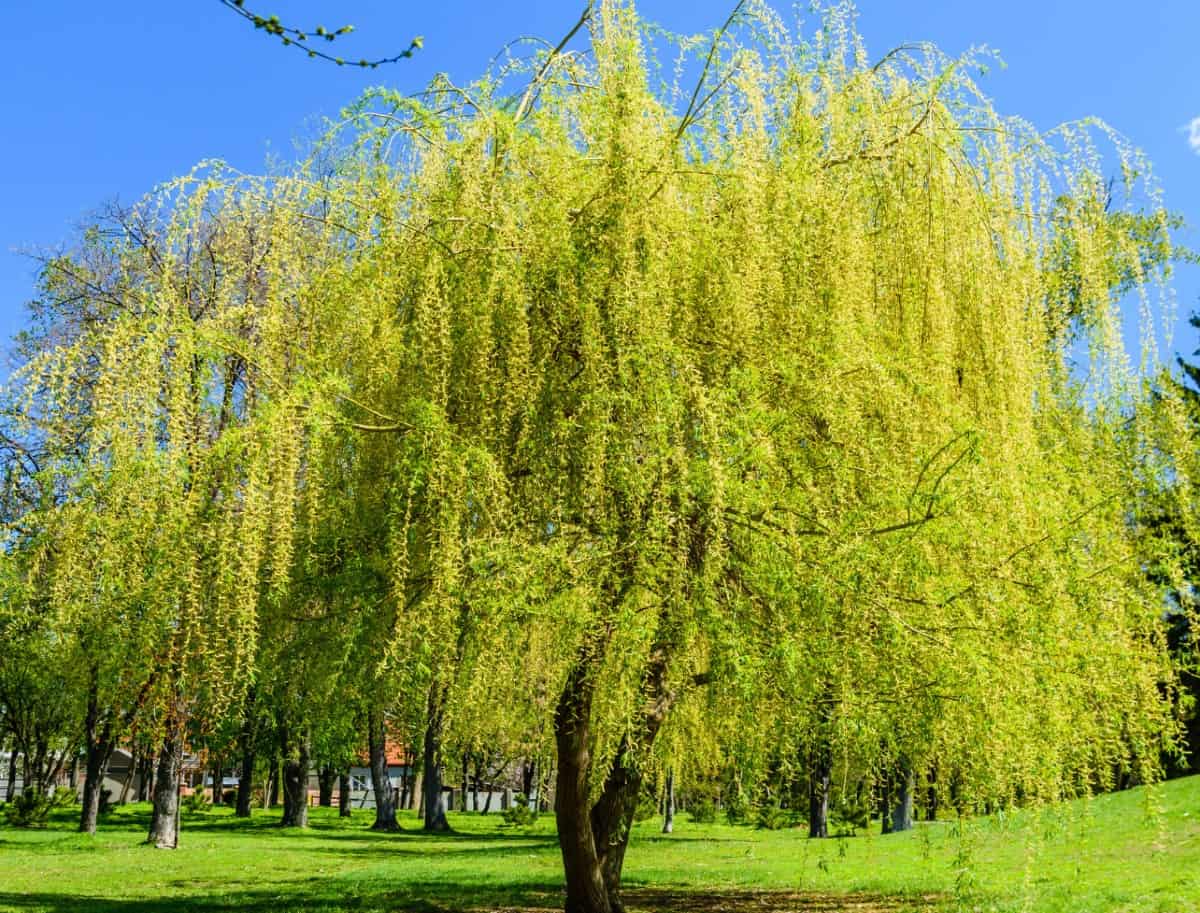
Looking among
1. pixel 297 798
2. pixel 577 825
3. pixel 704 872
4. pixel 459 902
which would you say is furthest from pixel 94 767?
pixel 577 825

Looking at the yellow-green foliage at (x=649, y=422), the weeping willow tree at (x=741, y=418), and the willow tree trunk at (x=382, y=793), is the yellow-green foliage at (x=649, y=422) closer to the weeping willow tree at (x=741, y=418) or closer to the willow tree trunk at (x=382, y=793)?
the weeping willow tree at (x=741, y=418)

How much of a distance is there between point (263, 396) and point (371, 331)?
69 cm

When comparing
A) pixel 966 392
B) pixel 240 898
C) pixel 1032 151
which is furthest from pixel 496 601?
pixel 240 898

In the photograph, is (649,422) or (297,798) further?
(297,798)

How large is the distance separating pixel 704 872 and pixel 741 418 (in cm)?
1018

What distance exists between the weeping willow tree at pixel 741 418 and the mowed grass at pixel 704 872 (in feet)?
3.57

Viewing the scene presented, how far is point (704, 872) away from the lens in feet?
45.2

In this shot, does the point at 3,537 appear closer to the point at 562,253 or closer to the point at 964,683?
the point at 562,253

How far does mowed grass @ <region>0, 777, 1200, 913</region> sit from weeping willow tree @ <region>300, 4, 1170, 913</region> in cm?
109

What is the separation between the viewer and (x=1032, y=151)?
688cm

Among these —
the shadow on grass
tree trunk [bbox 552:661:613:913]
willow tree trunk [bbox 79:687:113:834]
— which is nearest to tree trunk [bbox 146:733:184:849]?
willow tree trunk [bbox 79:687:113:834]

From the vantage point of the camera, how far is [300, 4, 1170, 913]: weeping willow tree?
17.8 feet

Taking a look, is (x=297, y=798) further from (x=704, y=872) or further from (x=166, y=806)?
(x=704, y=872)

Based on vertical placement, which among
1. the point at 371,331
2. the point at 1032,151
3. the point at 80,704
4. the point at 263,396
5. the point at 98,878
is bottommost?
the point at 98,878
